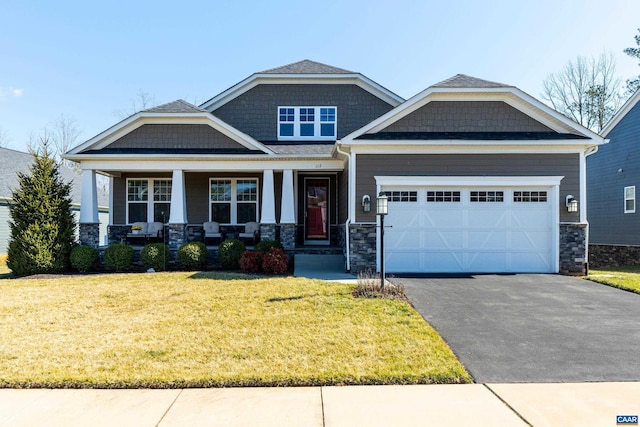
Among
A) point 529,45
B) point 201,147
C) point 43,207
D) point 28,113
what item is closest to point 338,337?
point 201,147

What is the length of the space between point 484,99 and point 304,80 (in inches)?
Answer: 269

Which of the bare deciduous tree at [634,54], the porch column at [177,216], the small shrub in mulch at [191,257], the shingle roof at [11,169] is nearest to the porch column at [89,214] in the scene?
the porch column at [177,216]

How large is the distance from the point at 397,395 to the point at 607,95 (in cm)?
3290

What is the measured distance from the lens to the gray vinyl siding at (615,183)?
16.4 m

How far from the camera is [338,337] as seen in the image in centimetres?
549

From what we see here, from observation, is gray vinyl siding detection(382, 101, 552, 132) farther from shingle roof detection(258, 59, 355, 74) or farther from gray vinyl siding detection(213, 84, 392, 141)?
shingle roof detection(258, 59, 355, 74)

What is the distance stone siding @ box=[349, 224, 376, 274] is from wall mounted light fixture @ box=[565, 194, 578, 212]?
217 inches

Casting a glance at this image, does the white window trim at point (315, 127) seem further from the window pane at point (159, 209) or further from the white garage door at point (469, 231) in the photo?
the window pane at point (159, 209)

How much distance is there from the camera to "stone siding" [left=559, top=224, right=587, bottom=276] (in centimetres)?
1104

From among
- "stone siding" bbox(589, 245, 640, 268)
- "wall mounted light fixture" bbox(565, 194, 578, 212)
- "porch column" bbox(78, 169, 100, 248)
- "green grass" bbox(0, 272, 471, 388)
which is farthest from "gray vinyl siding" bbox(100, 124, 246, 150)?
"stone siding" bbox(589, 245, 640, 268)

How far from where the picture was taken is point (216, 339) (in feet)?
18.1

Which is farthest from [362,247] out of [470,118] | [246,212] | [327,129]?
[327,129]

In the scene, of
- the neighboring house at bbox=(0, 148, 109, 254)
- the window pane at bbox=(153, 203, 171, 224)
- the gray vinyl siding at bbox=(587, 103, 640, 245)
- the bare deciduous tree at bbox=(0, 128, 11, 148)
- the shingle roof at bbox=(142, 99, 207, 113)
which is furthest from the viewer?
the bare deciduous tree at bbox=(0, 128, 11, 148)

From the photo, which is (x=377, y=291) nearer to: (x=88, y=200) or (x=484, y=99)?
(x=484, y=99)
